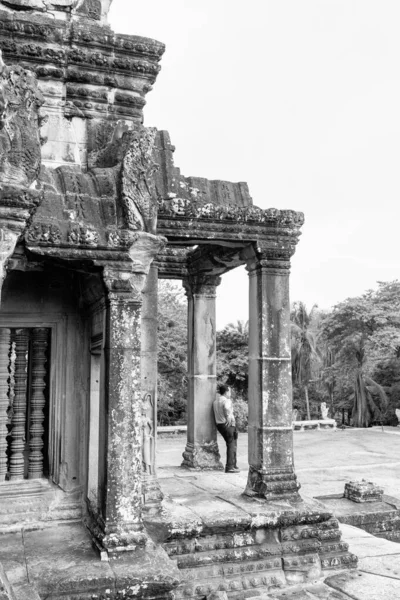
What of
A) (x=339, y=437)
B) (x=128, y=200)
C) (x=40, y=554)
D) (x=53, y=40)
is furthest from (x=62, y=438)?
(x=339, y=437)

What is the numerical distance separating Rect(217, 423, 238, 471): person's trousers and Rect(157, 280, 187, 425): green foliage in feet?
38.5

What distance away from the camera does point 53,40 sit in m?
6.06

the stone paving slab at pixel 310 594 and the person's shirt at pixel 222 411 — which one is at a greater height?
the person's shirt at pixel 222 411

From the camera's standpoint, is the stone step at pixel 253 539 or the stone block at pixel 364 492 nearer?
the stone step at pixel 253 539

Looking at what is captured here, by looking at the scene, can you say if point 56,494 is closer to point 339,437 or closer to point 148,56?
point 148,56

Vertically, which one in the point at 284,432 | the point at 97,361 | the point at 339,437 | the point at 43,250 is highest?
the point at 43,250

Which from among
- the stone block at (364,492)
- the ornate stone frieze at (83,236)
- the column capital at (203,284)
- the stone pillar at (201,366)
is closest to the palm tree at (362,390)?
the stone block at (364,492)

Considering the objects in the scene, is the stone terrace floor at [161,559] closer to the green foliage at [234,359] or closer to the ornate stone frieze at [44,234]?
the ornate stone frieze at [44,234]

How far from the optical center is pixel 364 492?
9008mm

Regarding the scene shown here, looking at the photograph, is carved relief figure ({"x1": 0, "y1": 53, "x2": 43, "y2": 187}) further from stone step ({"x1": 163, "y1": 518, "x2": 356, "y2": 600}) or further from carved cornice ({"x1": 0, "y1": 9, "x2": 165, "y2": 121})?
stone step ({"x1": 163, "y1": 518, "x2": 356, "y2": 600})

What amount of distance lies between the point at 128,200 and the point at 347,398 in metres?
27.6

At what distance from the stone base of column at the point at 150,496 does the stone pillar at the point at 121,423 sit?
3.44ft

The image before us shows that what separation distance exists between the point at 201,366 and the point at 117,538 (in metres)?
4.83

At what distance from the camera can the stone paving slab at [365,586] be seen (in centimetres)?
532
